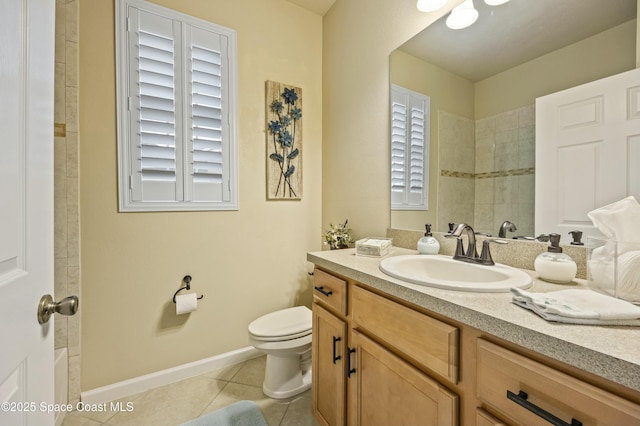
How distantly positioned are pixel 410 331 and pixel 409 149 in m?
1.11

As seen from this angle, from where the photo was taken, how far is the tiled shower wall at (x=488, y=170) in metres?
1.09

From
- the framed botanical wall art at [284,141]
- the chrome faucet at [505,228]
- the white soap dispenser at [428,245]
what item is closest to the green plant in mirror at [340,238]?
the framed botanical wall art at [284,141]

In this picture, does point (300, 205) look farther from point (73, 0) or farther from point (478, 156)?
point (73, 0)

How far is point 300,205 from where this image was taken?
2295 mm

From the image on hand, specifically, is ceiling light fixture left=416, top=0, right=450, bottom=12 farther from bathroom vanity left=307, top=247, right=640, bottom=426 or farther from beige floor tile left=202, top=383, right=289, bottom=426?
beige floor tile left=202, top=383, right=289, bottom=426

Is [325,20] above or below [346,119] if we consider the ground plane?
above

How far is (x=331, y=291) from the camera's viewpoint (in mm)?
1247

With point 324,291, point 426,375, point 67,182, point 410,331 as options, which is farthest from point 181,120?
point 426,375

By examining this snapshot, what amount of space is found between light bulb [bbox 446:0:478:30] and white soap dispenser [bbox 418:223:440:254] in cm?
104

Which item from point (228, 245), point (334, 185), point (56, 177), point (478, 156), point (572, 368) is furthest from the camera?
point (334, 185)

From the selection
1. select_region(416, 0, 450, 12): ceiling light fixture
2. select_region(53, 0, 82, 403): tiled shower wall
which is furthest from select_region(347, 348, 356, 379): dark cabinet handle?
select_region(416, 0, 450, 12): ceiling light fixture

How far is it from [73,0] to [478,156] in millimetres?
2369

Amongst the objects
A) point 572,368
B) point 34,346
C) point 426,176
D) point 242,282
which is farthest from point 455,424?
point 242,282

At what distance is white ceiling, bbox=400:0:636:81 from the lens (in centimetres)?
94
